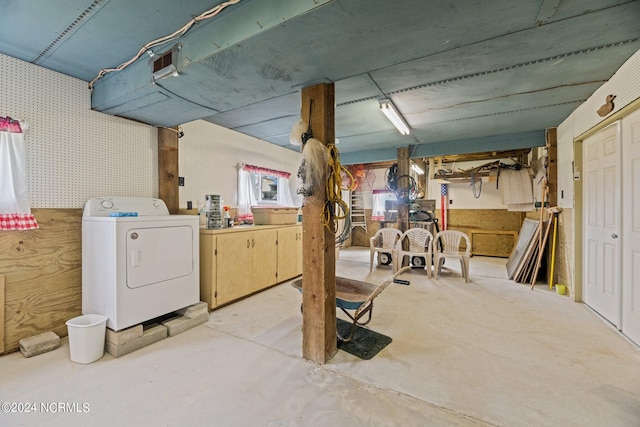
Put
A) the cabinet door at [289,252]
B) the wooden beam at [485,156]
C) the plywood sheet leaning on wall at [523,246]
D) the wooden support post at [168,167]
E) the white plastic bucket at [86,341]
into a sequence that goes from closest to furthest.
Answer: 1. the white plastic bucket at [86,341]
2. the wooden support post at [168,167]
3. the cabinet door at [289,252]
4. the plywood sheet leaning on wall at [523,246]
5. the wooden beam at [485,156]

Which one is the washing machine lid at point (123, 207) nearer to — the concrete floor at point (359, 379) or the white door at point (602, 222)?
the concrete floor at point (359, 379)

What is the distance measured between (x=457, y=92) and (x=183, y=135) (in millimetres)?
3368

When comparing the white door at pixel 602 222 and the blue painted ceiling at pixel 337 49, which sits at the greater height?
the blue painted ceiling at pixel 337 49

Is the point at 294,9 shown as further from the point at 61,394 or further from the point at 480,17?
the point at 61,394

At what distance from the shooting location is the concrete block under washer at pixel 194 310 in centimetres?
270

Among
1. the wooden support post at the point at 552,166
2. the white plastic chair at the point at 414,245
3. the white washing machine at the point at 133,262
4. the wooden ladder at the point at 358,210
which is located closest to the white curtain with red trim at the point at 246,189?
the white washing machine at the point at 133,262

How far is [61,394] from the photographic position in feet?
5.55

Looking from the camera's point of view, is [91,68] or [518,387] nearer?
[518,387]

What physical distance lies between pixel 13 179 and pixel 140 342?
1685 millimetres

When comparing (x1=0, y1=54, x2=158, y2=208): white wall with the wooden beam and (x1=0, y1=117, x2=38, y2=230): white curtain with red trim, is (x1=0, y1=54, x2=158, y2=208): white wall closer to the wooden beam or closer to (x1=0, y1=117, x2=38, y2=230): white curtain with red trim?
(x1=0, y1=117, x2=38, y2=230): white curtain with red trim

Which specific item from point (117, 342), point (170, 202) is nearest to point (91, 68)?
point (170, 202)

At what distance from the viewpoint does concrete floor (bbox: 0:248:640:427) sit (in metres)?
1.52

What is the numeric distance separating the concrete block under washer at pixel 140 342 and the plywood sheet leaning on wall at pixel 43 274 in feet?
2.27

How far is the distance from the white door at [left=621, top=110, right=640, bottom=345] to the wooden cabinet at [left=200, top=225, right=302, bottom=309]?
3.83 metres
